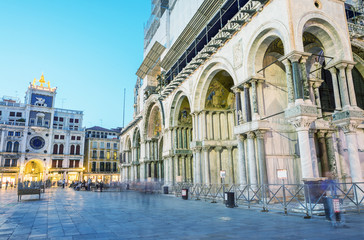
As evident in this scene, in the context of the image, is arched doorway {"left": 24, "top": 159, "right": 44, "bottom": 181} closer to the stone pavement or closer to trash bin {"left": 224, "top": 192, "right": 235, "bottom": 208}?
the stone pavement

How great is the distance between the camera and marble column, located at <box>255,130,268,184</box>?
41.9 ft

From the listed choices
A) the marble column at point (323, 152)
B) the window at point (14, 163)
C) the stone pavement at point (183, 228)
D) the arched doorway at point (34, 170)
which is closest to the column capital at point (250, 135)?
the marble column at point (323, 152)

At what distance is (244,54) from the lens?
14258mm

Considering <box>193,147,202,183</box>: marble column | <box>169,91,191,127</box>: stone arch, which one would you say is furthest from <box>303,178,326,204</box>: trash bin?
<box>169,91,191,127</box>: stone arch

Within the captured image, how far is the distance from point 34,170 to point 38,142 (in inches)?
247

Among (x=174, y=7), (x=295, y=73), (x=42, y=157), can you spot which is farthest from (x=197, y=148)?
(x=42, y=157)

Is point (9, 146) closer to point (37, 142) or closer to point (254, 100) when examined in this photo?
point (37, 142)

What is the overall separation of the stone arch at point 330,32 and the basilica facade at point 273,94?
0.04 metres

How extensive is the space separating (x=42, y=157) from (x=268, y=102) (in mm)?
57195

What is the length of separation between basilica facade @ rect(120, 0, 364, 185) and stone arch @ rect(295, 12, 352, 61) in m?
0.04

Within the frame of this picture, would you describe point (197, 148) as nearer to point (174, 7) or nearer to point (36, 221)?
point (36, 221)

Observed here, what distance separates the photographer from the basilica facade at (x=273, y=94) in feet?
36.3

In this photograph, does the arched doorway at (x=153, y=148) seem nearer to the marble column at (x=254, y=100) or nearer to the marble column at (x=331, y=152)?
the marble column at (x=254, y=100)

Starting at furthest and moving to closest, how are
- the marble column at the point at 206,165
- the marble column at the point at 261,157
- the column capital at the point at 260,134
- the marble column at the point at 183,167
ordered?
the marble column at the point at 183,167 < the marble column at the point at 206,165 < the column capital at the point at 260,134 < the marble column at the point at 261,157
